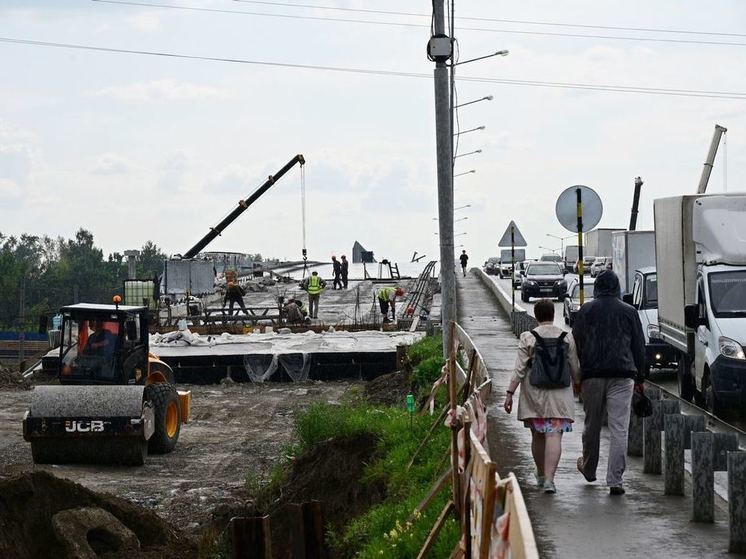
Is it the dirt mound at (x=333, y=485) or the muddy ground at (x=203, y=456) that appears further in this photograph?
the muddy ground at (x=203, y=456)

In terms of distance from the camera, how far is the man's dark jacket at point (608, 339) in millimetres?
11383

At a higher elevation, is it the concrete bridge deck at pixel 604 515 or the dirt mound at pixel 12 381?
the concrete bridge deck at pixel 604 515

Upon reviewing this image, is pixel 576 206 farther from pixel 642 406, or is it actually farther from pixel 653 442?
pixel 642 406

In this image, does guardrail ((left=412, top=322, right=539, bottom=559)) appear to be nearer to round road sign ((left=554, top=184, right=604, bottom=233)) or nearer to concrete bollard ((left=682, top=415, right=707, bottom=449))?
concrete bollard ((left=682, top=415, right=707, bottom=449))

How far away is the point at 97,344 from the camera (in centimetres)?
2383

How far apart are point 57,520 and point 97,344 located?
27.2ft

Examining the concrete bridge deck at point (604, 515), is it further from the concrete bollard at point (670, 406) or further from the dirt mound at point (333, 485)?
the dirt mound at point (333, 485)

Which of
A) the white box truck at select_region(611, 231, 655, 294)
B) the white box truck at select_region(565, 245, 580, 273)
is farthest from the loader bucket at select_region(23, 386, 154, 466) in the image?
the white box truck at select_region(565, 245, 580, 273)

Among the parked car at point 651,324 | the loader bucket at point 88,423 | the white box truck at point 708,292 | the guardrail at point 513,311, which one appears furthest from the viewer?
the guardrail at point 513,311

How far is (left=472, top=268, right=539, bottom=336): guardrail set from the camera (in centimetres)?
3196

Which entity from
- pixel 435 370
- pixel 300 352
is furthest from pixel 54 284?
pixel 435 370

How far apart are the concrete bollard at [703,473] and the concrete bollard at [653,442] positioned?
235 centimetres

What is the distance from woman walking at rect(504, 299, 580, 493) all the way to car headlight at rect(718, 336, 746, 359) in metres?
7.47

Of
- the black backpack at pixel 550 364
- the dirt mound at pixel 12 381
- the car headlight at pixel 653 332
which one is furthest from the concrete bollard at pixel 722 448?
the dirt mound at pixel 12 381
